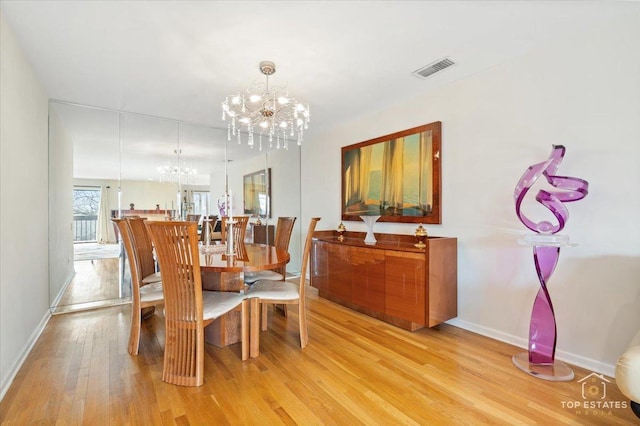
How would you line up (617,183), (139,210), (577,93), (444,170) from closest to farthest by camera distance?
(617,183), (577,93), (444,170), (139,210)

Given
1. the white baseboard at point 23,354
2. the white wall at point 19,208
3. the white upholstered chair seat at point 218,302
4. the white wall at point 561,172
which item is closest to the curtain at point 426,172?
the white wall at point 561,172

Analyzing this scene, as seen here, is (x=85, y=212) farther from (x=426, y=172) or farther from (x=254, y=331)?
(x=426, y=172)

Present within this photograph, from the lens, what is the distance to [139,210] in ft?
14.4

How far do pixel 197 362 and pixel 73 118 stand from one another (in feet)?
13.1

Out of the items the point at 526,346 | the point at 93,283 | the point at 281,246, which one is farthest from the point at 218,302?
the point at 93,283

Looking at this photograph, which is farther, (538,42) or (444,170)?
(444,170)

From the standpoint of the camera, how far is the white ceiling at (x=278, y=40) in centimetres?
205

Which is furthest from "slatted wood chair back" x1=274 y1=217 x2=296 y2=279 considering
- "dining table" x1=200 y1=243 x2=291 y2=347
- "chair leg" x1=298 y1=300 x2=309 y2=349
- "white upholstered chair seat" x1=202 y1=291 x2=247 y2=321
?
"white upholstered chair seat" x1=202 y1=291 x2=247 y2=321

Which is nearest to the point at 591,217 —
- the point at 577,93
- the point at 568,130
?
the point at 568,130

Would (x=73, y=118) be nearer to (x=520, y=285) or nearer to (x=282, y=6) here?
(x=282, y=6)

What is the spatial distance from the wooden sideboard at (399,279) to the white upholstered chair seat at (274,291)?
1.01 metres

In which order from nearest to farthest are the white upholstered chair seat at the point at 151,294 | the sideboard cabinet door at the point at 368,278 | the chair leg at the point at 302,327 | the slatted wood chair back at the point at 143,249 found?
the white upholstered chair seat at the point at 151,294 < the chair leg at the point at 302,327 < the slatted wood chair back at the point at 143,249 < the sideboard cabinet door at the point at 368,278

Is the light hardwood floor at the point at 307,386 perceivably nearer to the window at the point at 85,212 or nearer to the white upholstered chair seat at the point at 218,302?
the white upholstered chair seat at the point at 218,302

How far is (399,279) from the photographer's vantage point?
3043 mm
